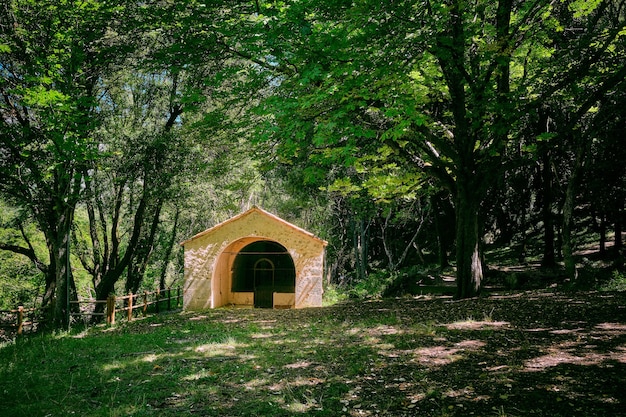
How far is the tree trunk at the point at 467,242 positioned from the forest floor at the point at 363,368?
4.01 feet

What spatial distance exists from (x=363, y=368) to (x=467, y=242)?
6.03 m

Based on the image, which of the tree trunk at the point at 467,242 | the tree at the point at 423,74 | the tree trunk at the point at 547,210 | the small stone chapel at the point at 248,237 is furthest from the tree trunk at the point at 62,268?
the tree trunk at the point at 547,210

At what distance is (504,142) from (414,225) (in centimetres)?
1683

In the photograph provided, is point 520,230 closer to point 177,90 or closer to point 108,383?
point 177,90

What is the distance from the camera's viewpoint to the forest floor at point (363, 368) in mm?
4055

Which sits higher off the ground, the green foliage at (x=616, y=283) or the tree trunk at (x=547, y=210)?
the tree trunk at (x=547, y=210)

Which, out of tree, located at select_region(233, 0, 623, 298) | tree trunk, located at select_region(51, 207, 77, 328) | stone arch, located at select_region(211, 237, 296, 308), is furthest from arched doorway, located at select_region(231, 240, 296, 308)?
tree, located at select_region(233, 0, 623, 298)

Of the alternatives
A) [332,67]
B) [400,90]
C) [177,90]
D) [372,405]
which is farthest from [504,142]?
[177,90]

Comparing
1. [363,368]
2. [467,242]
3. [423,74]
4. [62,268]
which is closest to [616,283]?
[467,242]

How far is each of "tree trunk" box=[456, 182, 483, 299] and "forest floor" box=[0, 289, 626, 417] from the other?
4.01 feet

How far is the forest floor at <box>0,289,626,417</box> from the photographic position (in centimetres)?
405

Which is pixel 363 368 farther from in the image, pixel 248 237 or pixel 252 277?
pixel 252 277

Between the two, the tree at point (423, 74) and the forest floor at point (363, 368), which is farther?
the tree at point (423, 74)

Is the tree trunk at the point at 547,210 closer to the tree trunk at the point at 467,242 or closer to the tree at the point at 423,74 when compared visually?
the tree at the point at 423,74
